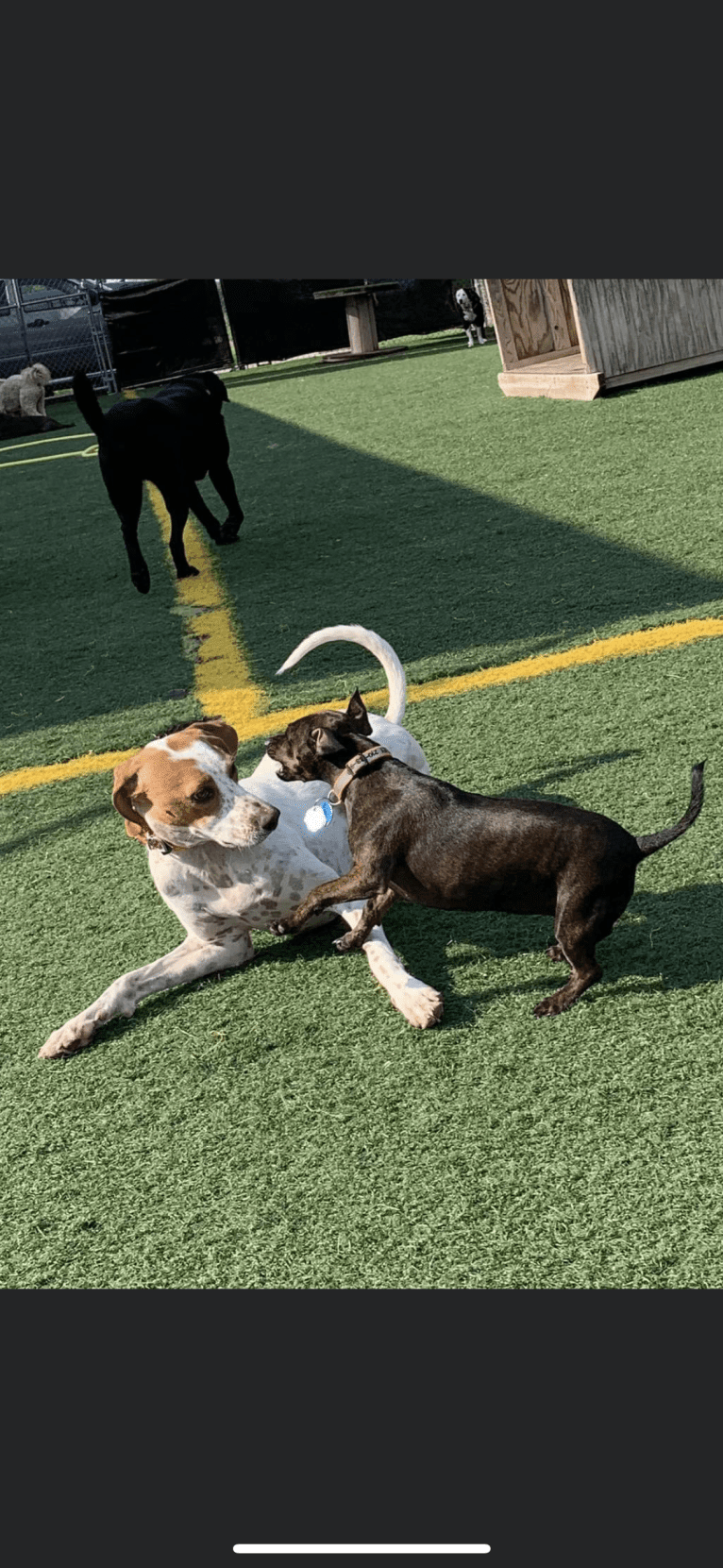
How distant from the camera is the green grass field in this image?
2270 millimetres

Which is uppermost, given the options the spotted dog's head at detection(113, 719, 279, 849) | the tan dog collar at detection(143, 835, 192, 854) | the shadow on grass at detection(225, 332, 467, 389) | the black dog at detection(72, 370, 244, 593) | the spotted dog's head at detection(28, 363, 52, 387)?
the spotted dog's head at detection(28, 363, 52, 387)

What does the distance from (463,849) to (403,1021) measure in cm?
42

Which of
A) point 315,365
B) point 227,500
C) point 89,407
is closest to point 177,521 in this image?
point 227,500

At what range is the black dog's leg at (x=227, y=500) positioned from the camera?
25.6ft

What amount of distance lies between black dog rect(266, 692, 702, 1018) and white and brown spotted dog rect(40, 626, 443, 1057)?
16 centimetres

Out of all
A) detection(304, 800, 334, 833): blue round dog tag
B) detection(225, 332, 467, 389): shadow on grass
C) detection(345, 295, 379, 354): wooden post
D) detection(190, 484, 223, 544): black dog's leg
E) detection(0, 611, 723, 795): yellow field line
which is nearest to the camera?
detection(304, 800, 334, 833): blue round dog tag

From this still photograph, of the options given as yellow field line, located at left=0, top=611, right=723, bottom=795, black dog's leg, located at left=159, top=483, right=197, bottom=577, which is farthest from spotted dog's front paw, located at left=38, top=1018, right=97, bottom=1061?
black dog's leg, located at left=159, top=483, right=197, bottom=577

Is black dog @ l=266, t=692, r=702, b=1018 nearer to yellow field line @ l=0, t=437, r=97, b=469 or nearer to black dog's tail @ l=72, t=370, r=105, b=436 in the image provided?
black dog's tail @ l=72, t=370, r=105, b=436

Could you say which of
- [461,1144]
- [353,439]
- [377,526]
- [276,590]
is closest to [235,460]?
[353,439]

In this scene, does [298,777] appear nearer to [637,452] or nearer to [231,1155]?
[231,1155]

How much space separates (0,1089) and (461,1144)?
105 centimetres

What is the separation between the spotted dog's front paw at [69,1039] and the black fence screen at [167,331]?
16.5 m

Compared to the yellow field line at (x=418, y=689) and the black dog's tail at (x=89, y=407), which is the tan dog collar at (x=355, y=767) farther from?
the black dog's tail at (x=89, y=407)

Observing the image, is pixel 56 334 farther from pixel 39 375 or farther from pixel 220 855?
pixel 220 855
